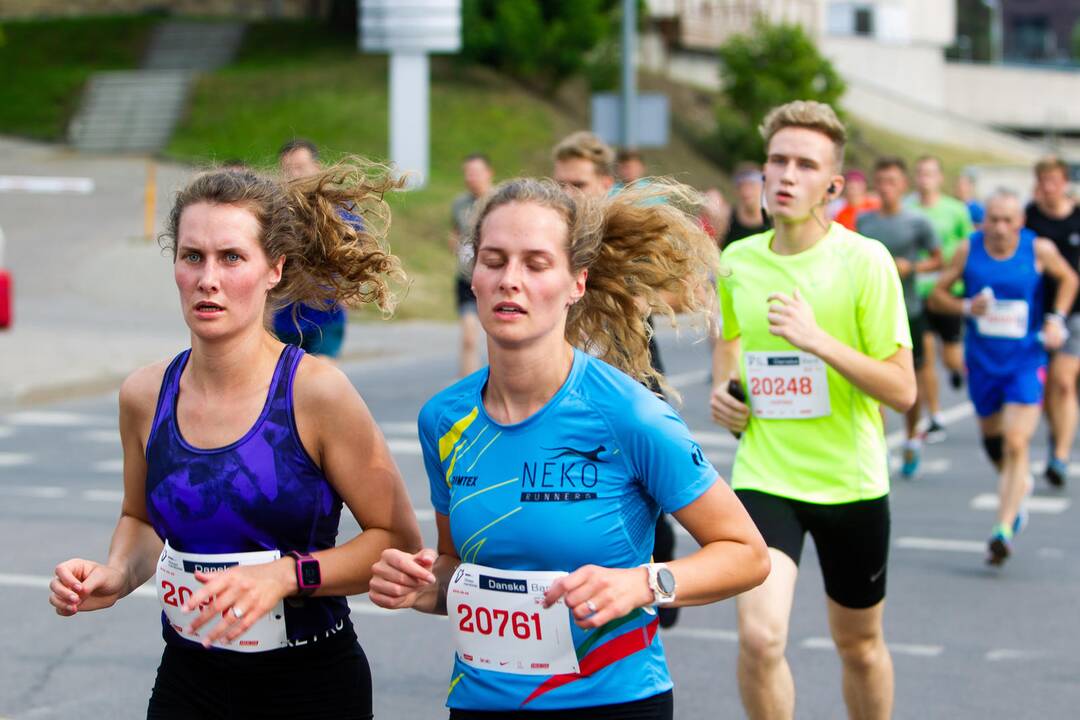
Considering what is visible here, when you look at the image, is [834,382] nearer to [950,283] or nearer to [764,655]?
[764,655]

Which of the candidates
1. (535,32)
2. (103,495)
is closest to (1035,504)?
(103,495)

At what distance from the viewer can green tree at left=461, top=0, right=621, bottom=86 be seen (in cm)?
3856

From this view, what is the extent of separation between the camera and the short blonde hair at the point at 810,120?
543 cm

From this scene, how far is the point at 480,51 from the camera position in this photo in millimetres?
39594

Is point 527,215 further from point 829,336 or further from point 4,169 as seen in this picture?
point 4,169

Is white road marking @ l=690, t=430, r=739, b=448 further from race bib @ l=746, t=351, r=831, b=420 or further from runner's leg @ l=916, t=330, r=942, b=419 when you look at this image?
race bib @ l=746, t=351, r=831, b=420

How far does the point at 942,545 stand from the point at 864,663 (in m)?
4.20

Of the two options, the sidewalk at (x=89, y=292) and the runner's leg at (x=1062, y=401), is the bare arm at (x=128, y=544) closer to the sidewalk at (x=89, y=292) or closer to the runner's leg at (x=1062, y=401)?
the runner's leg at (x=1062, y=401)

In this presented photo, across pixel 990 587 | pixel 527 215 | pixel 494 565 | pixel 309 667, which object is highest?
pixel 527 215

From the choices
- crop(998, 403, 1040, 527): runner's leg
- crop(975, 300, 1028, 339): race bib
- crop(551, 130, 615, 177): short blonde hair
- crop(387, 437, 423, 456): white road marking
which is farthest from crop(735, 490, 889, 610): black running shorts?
crop(387, 437, 423, 456): white road marking

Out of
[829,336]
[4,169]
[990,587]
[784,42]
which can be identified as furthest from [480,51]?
[829,336]

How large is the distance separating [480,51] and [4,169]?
11.4 m

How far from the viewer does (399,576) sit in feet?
10.8

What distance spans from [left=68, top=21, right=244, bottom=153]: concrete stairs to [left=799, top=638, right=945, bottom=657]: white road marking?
31.5 meters
